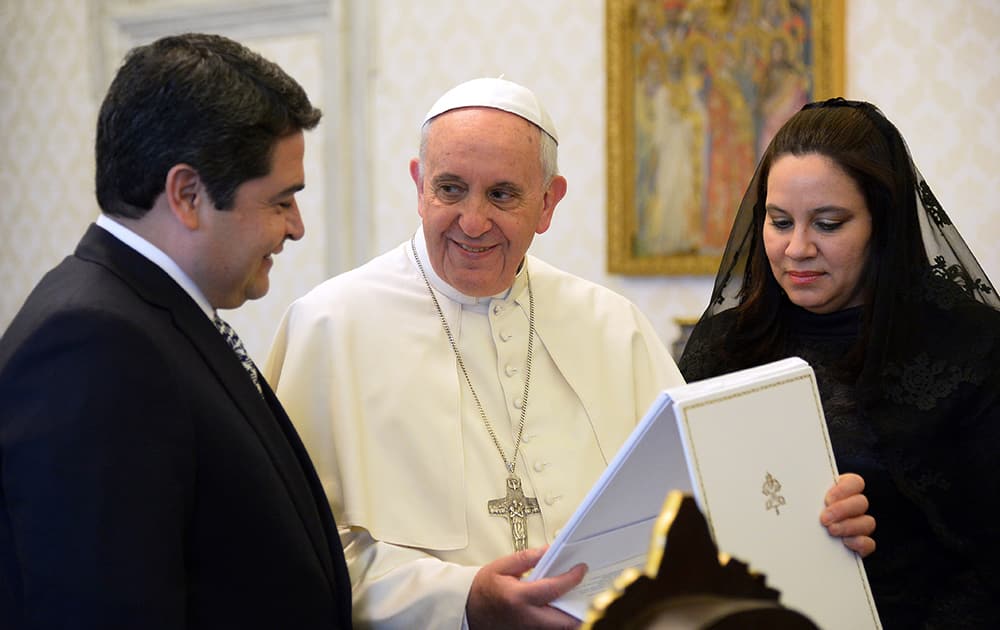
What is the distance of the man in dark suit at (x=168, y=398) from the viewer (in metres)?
1.55

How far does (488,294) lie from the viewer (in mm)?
2766

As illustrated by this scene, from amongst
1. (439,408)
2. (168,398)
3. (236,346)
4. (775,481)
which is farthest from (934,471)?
(168,398)

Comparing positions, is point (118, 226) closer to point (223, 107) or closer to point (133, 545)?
point (223, 107)

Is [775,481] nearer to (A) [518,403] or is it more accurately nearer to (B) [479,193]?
(A) [518,403]

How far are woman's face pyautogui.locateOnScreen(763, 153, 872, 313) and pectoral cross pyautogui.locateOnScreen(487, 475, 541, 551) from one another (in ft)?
2.72

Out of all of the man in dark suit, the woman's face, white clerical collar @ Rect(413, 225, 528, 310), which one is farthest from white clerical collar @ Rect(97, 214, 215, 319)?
the woman's face

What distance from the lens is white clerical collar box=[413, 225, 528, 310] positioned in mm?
2809

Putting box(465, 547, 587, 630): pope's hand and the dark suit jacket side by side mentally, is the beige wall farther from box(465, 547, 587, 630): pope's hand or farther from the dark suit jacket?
the dark suit jacket

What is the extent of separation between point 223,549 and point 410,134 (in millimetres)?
4700

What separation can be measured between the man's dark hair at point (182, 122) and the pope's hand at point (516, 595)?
0.91 meters

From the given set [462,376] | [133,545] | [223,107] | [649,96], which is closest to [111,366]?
[133,545]

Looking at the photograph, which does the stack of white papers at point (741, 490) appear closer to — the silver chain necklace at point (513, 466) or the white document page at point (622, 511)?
the white document page at point (622, 511)

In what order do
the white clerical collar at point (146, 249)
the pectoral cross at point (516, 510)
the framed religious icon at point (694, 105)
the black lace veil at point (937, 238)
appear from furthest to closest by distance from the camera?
1. the framed religious icon at point (694, 105)
2. the black lace veil at point (937, 238)
3. the pectoral cross at point (516, 510)
4. the white clerical collar at point (146, 249)

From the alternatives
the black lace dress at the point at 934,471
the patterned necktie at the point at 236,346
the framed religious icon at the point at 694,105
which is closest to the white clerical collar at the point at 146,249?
the patterned necktie at the point at 236,346
